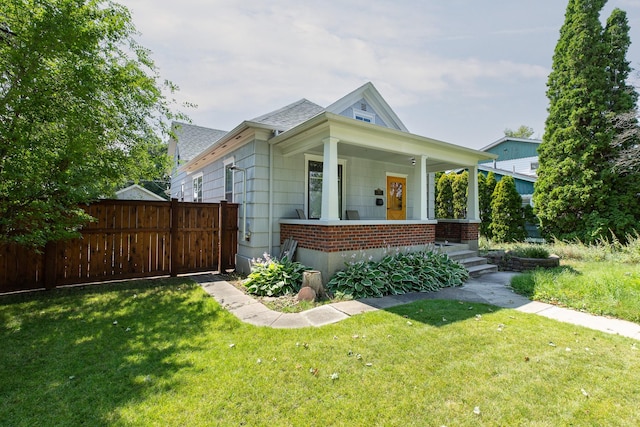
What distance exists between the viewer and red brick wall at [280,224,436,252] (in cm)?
593

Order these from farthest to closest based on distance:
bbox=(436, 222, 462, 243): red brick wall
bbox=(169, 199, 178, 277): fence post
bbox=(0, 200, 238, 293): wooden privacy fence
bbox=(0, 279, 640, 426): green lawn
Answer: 1. bbox=(436, 222, 462, 243): red brick wall
2. bbox=(169, 199, 178, 277): fence post
3. bbox=(0, 200, 238, 293): wooden privacy fence
4. bbox=(0, 279, 640, 426): green lawn

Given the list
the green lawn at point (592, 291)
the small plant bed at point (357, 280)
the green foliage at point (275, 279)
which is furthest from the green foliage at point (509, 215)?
the green foliage at point (275, 279)

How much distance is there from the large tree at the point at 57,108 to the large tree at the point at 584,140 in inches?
532

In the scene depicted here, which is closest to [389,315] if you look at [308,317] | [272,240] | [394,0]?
[308,317]

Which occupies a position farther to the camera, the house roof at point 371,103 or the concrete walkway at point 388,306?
the house roof at point 371,103

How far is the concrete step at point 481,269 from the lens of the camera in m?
7.43

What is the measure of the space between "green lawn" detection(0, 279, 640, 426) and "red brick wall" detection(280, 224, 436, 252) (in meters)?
1.92

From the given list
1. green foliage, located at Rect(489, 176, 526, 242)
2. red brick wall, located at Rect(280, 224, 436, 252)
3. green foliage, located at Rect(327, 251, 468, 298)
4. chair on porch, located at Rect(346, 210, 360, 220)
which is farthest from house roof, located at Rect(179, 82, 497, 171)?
green foliage, located at Rect(489, 176, 526, 242)

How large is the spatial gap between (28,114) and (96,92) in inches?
43.3

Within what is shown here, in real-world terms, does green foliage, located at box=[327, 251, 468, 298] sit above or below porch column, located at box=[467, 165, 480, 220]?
below

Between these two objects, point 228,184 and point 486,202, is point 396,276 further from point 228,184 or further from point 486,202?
point 486,202

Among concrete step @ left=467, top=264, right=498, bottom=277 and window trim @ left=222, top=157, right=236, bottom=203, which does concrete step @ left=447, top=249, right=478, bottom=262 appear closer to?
concrete step @ left=467, top=264, right=498, bottom=277

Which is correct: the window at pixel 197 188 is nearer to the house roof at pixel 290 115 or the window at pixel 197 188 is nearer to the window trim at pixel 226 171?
the window trim at pixel 226 171

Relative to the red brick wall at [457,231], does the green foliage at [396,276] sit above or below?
below
